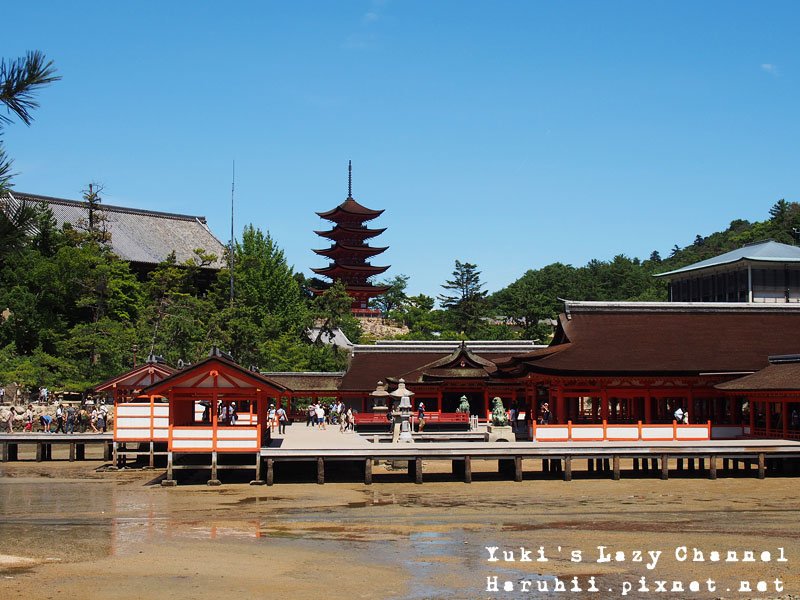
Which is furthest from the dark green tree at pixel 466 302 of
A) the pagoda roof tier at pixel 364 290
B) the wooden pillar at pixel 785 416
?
the wooden pillar at pixel 785 416

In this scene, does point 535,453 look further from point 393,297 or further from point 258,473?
point 393,297

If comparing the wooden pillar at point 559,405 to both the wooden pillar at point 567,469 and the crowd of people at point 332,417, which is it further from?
the crowd of people at point 332,417

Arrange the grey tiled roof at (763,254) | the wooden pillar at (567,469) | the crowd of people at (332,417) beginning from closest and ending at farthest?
the wooden pillar at (567,469) < the crowd of people at (332,417) < the grey tiled roof at (763,254)

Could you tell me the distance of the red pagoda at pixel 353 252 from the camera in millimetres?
99125

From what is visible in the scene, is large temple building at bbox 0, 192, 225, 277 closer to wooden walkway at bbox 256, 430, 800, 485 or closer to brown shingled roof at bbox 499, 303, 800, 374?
brown shingled roof at bbox 499, 303, 800, 374

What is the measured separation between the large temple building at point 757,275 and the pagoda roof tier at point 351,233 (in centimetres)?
4307

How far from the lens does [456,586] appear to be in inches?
649

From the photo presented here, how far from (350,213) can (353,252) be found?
3.99m

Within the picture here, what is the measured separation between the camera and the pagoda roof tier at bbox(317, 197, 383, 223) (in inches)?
3932

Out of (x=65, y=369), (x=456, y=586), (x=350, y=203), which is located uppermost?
(x=350, y=203)

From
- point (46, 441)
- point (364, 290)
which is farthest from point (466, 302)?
point (46, 441)

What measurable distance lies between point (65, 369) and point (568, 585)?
43986mm

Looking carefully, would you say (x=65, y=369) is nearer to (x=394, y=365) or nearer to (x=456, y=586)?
(x=394, y=365)

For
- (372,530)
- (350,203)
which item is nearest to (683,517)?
(372,530)
